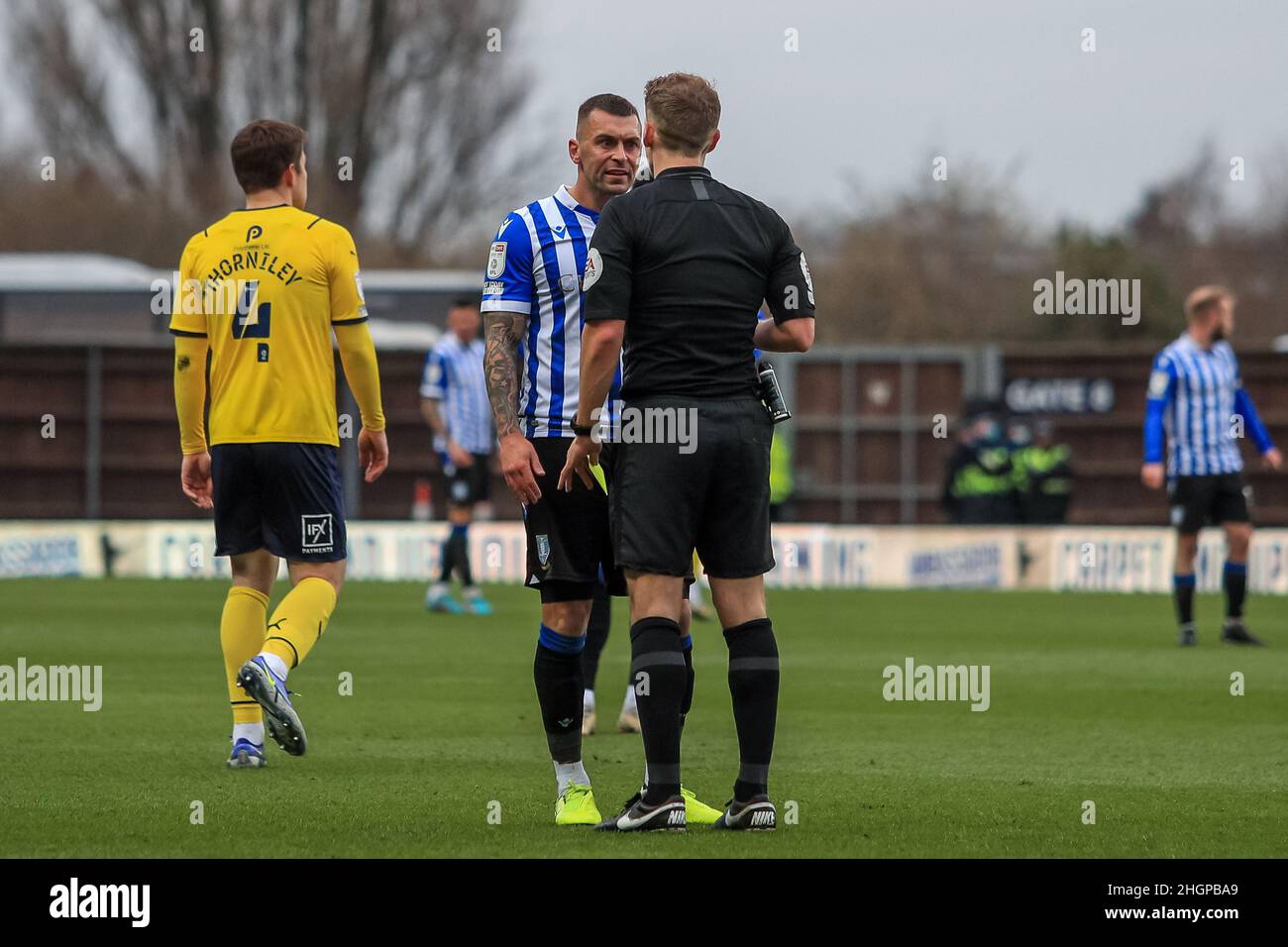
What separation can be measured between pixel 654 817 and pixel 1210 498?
28.6 feet

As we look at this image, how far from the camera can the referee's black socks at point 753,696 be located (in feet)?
20.4

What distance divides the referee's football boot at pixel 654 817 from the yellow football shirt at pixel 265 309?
7.10 ft

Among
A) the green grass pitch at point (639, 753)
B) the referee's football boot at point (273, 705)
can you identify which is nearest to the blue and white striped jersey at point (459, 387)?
the green grass pitch at point (639, 753)

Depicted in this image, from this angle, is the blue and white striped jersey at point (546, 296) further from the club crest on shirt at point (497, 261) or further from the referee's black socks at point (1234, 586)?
the referee's black socks at point (1234, 586)

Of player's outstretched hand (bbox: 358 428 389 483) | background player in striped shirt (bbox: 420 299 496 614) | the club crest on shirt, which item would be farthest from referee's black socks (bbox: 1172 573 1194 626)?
the club crest on shirt

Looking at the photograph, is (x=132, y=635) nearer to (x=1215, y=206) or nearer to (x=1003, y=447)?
(x=1003, y=447)

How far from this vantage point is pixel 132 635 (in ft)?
47.0

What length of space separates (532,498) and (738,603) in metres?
0.74

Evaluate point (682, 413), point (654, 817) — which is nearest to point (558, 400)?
point (682, 413)

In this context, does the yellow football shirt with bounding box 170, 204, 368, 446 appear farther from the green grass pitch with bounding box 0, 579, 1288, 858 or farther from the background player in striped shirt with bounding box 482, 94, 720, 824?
the green grass pitch with bounding box 0, 579, 1288, 858

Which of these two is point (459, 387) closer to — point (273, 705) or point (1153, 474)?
point (1153, 474)

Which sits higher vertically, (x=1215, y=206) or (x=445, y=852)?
(x=1215, y=206)
